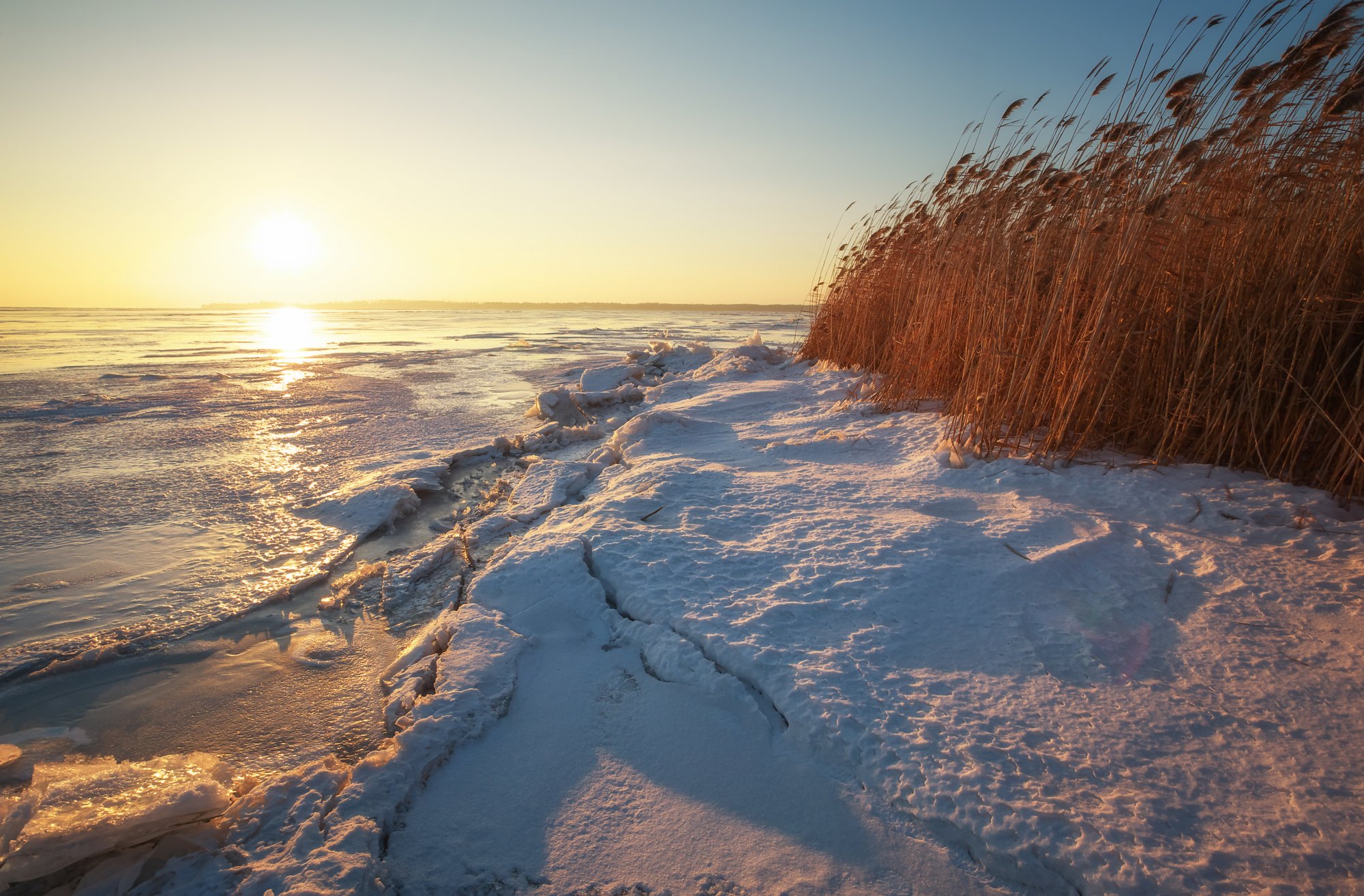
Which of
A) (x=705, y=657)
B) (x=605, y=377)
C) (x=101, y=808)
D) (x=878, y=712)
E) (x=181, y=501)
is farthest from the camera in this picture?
(x=605, y=377)

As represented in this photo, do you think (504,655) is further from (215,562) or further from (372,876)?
(215,562)

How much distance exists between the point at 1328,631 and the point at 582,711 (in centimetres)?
180

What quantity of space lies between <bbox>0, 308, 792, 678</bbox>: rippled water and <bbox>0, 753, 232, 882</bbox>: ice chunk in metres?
0.71

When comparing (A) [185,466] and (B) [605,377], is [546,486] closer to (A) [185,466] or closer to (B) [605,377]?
(A) [185,466]

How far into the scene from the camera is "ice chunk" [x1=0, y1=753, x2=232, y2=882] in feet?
3.21

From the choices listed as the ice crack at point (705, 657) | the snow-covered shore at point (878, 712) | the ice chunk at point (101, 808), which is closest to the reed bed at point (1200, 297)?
the snow-covered shore at point (878, 712)

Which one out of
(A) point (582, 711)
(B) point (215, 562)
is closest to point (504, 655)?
(A) point (582, 711)

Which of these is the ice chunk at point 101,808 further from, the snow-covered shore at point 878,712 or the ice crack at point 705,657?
the ice crack at point 705,657

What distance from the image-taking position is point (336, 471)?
329cm

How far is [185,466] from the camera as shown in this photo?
11.0 feet

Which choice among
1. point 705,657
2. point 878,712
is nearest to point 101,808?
point 705,657

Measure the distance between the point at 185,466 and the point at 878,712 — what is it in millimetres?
4099

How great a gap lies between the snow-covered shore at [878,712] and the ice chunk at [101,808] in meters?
0.06

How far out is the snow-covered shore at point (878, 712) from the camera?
957mm
